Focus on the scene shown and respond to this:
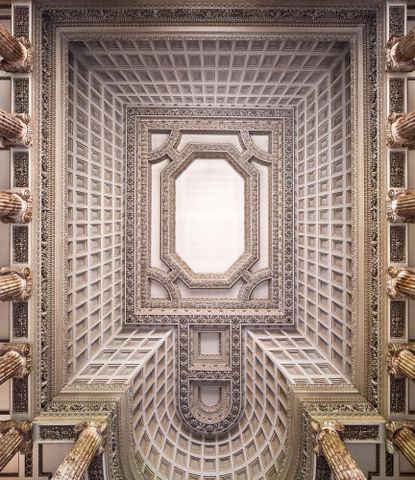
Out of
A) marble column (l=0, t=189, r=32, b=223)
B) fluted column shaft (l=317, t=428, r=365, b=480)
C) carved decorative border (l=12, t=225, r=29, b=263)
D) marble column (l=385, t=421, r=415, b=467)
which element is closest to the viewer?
fluted column shaft (l=317, t=428, r=365, b=480)

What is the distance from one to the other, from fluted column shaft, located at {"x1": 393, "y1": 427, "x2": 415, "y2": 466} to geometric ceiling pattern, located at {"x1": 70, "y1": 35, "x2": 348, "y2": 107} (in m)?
10.5

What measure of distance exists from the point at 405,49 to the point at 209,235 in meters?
8.05

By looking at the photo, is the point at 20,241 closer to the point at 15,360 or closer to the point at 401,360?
the point at 15,360

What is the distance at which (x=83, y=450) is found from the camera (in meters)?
7.30

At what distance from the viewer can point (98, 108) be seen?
10.5 metres

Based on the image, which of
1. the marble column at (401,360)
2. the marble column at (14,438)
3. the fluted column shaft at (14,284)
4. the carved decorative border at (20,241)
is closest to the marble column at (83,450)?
the marble column at (14,438)

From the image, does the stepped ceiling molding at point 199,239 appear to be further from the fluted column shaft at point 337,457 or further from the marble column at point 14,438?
the fluted column shaft at point 337,457

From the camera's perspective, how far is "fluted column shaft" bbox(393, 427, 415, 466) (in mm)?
7460

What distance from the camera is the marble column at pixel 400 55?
722cm

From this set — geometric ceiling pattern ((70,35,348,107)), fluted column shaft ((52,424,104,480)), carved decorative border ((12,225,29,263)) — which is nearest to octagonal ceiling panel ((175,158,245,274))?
geometric ceiling pattern ((70,35,348,107))

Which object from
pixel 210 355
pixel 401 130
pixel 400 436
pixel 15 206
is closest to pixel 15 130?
pixel 15 206

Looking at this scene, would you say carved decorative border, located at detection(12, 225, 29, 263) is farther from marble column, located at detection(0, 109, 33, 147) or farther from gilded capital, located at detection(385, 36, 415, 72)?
gilded capital, located at detection(385, 36, 415, 72)

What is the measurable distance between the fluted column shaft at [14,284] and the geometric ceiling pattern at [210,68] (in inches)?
259

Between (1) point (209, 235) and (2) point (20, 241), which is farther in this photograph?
(1) point (209, 235)
